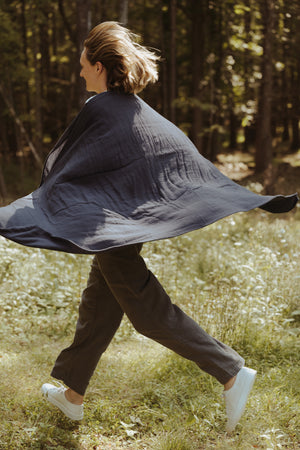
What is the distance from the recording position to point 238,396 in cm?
276

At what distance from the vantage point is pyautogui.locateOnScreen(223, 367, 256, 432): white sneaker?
9.03ft

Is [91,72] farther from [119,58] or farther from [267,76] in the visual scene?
[267,76]

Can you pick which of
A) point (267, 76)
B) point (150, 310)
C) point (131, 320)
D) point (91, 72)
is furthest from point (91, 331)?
point (267, 76)

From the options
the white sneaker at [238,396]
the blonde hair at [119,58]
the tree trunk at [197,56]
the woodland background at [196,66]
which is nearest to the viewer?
the blonde hair at [119,58]

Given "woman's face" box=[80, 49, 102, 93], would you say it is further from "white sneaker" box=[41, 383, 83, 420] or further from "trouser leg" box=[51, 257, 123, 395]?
"white sneaker" box=[41, 383, 83, 420]

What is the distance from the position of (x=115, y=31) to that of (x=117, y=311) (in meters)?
1.53

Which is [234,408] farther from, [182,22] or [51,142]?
[51,142]

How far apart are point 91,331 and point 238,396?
0.89m

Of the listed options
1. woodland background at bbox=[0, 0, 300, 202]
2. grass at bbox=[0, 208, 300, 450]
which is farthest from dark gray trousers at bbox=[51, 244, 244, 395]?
woodland background at bbox=[0, 0, 300, 202]

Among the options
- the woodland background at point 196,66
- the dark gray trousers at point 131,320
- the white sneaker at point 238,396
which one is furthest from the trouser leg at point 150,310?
the woodland background at point 196,66

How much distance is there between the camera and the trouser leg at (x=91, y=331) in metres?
2.88

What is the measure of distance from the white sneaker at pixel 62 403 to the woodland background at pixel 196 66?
857 cm

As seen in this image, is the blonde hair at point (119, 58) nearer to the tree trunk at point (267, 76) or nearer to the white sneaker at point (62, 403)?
the white sneaker at point (62, 403)

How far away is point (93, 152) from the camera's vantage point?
2486 millimetres
